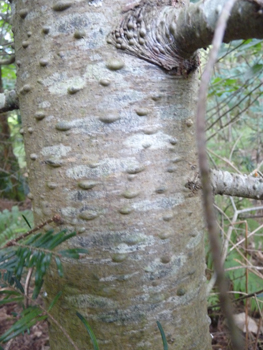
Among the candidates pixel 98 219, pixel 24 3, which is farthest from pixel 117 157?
pixel 24 3

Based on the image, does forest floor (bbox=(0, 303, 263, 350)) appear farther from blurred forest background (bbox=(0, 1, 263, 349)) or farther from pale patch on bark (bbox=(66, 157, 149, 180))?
pale patch on bark (bbox=(66, 157, 149, 180))

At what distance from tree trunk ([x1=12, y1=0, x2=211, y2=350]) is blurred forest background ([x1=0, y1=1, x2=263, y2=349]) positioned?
1.54 ft

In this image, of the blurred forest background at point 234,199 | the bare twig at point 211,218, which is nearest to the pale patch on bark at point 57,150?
the bare twig at point 211,218

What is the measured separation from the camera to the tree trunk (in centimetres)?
61

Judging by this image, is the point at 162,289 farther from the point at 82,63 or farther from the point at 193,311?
the point at 82,63

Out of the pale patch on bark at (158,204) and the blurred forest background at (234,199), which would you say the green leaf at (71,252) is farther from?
the blurred forest background at (234,199)

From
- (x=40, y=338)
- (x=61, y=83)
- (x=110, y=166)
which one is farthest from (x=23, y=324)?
(x=40, y=338)

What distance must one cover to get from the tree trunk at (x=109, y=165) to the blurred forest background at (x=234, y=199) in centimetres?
47

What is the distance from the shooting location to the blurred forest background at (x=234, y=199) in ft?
4.14

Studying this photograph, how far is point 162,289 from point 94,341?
0.62 feet

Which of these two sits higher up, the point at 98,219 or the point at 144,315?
the point at 98,219

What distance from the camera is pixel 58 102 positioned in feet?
2.06

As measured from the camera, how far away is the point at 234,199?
251cm

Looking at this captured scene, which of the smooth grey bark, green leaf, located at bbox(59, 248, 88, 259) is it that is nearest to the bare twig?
green leaf, located at bbox(59, 248, 88, 259)
